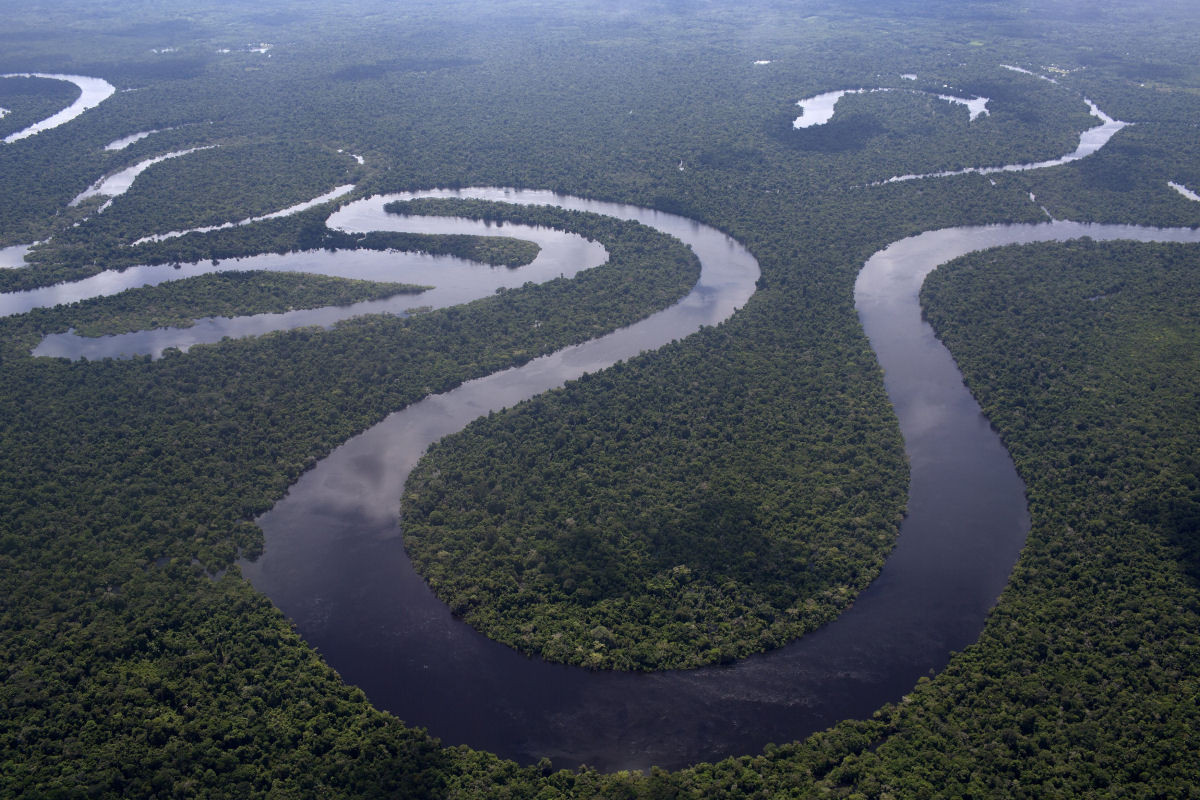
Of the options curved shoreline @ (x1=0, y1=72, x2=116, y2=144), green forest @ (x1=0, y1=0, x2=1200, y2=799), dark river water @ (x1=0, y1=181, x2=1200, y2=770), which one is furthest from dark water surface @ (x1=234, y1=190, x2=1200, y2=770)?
curved shoreline @ (x1=0, y1=72, x2=116, y2=144)

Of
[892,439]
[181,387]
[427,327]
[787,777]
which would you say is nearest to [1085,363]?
[892,439]

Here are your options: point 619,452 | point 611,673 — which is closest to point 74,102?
point 619,452

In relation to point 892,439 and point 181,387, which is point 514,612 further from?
point 181,387

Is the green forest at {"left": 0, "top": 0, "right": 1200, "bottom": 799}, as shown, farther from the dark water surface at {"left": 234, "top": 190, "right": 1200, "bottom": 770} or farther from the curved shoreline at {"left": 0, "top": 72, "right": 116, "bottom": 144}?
the curved shoreline at {"left": 0, "top": 72, "right": 116, "bottom": 144}

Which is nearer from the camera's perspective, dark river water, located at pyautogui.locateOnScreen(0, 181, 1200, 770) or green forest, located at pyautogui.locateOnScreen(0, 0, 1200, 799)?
green forest, located at pyautogui.locateOnScreen(0, 0, 1200, 799)

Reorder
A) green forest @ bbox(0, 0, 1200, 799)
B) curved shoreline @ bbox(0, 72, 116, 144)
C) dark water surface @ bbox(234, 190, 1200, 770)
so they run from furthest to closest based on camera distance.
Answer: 1. curved shoreline @ bbox(0, 72, 116, 144)
2. dark water surface @ bbox(234, 190, 1200, 770)
3. green forest @ bbox(0, 0, 1200, 799)

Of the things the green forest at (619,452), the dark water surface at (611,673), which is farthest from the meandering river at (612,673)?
the green forest at (619,452)

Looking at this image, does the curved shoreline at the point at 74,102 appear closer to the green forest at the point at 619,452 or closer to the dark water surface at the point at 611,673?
the green forest at the point at 619,452

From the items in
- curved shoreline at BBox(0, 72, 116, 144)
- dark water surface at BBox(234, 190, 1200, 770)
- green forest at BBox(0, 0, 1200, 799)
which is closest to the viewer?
green forest at BBox(0, 0, 1200, 799)
